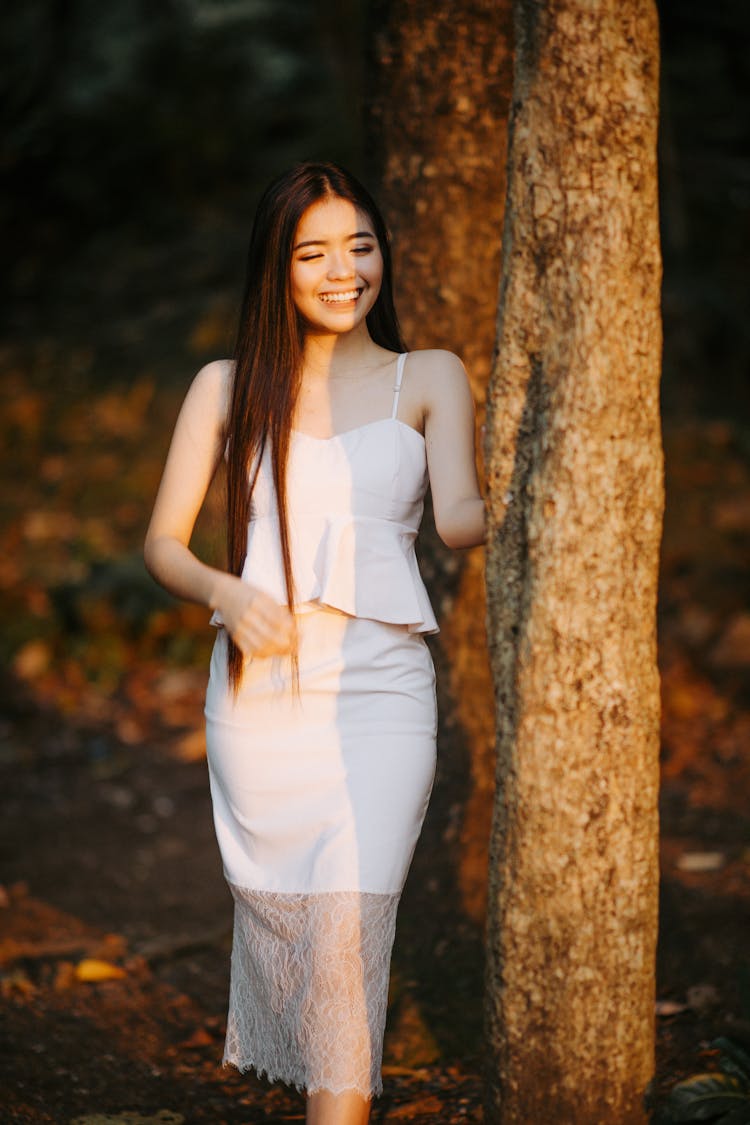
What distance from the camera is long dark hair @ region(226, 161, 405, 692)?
9.57ft

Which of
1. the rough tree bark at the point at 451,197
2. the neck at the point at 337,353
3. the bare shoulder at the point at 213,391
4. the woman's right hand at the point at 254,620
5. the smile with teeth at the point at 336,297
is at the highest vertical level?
the rough tree bark at the point at 451,197

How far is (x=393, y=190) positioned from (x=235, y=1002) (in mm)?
2456

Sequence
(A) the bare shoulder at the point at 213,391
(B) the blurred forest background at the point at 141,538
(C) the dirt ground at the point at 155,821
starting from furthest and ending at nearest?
(B) the blurred forest background at the point at 141,538 < (C) the dirt ground at the point at 155,821 < (A) the bare shoulder at the point at 213,391

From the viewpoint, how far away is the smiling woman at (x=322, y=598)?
112 inches

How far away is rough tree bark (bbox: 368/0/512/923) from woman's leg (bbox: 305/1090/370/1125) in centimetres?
118

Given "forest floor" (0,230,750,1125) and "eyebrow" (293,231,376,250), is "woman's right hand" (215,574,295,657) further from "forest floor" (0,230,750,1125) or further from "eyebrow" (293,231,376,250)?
"forest floor" (0,230,750,1125)

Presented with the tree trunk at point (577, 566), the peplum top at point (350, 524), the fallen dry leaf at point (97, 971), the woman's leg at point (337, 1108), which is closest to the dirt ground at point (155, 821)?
the fallen dry leaf at point (97, 971)

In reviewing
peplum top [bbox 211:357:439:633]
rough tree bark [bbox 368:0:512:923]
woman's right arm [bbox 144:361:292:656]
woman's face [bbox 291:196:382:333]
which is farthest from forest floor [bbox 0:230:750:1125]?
woman's face [bbox 291:196:382:333]

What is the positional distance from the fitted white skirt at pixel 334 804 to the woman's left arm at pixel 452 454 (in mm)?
286

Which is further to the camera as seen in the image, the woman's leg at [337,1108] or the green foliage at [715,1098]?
the green foliage at [715,1098]

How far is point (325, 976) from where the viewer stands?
2850mm

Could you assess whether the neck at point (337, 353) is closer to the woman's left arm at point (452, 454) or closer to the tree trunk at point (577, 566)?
the woman's left arm at point (452, 454)

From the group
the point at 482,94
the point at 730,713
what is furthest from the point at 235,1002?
the point at 730,713

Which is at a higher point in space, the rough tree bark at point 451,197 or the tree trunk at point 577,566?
the rough tree bark at point 451,197
